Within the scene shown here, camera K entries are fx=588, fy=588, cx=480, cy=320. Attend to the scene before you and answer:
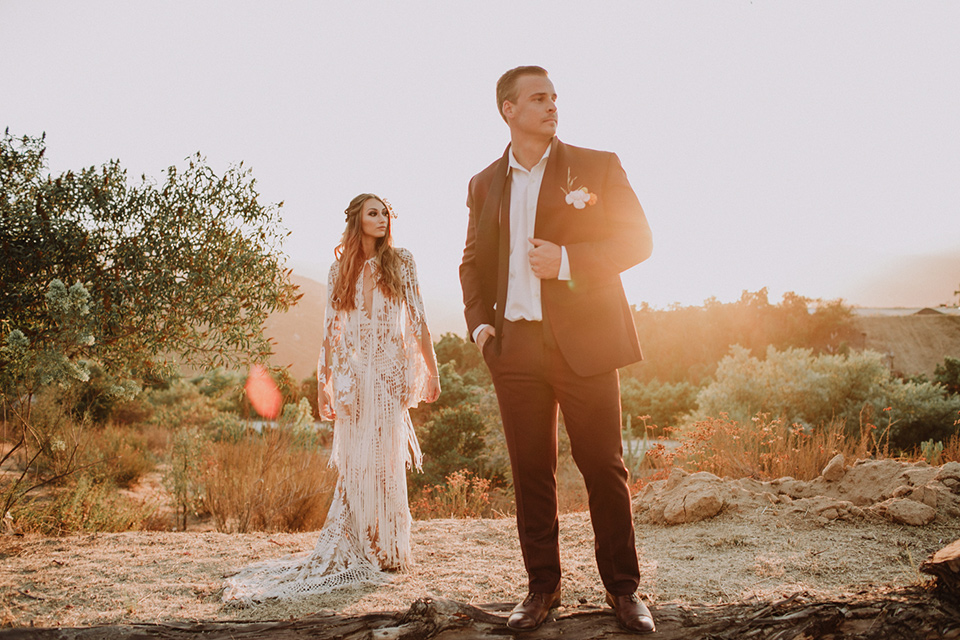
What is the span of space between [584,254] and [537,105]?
69 centimetres

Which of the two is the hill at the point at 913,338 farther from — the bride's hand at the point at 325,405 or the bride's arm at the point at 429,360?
the bride's hand at the point at 325,405

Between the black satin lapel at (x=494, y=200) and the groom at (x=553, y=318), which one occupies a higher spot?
the black satin lapel at (x=494, y=200)

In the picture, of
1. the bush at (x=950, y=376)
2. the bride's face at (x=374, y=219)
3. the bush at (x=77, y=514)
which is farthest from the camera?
the bush at (x=950, y=376)

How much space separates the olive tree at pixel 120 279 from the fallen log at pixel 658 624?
95.1 inches

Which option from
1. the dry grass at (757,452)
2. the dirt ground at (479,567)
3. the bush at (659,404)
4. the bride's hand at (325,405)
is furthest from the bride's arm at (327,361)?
the bush at (659,404)

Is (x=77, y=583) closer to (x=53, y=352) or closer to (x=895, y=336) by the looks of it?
(x=53, y=352)

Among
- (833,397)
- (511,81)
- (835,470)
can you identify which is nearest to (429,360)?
(511,81)

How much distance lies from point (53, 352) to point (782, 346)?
1970cm

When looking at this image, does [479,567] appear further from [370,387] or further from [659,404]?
[659,404]

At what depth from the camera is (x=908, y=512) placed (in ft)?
13.1

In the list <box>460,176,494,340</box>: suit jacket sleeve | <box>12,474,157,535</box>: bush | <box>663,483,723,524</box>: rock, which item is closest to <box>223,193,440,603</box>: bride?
<box>460,176,494,340</box>: suit jacket sleeve

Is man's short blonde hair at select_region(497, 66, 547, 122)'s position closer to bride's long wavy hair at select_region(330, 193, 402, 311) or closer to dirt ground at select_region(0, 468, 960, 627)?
bride's long wavy hair at select_region(330, 193, 402, 311)

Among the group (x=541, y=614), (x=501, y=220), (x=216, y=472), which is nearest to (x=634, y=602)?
(x=541, y=614)

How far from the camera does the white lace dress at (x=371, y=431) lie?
12.8 ft
